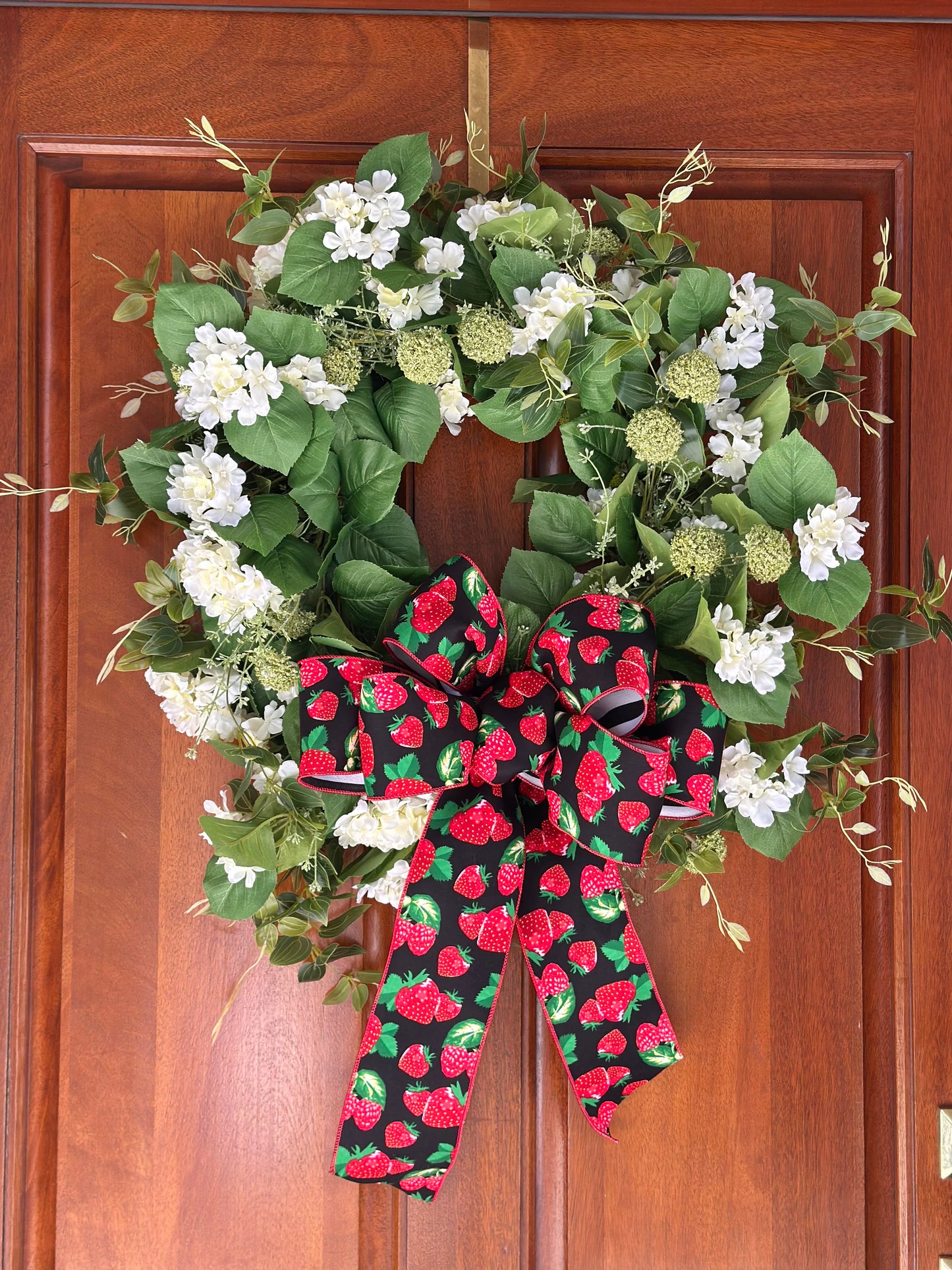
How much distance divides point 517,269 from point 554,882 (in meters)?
0.49

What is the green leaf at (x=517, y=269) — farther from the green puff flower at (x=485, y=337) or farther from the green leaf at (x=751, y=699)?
the green leaf at (x=751, y=699)

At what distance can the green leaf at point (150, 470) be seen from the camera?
2.25 feet

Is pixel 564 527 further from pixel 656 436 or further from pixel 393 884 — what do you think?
pixel 393 884

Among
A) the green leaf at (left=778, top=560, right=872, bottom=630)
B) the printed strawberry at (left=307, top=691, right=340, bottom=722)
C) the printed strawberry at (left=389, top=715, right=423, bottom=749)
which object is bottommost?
the printed strawberry at (left=389, top=715, right=423, bottom=749)

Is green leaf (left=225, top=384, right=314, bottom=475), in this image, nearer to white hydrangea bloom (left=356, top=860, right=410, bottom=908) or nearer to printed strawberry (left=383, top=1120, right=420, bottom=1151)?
white hydrangea bloom (left=356, top=860, right=410, bottom=908)

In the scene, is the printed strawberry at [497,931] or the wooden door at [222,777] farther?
the wooden door at [222,777]

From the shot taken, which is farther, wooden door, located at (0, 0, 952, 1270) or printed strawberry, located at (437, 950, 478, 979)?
wooden door, located at (0, 0, 952, 1270)

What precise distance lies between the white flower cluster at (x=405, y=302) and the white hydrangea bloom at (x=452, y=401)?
51mm

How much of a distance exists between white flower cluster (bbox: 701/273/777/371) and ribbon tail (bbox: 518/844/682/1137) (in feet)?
1.34

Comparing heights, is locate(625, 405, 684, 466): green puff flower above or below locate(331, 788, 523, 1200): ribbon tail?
above

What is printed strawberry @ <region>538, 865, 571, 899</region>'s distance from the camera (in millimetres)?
699

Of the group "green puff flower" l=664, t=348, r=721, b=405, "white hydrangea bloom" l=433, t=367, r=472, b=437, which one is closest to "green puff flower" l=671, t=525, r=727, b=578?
"green puff flower" l=664, t=348, r=721, b=405

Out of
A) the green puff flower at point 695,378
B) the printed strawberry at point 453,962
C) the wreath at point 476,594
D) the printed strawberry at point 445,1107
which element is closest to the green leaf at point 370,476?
the wreath at point 476,594

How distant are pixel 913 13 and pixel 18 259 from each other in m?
0.84
